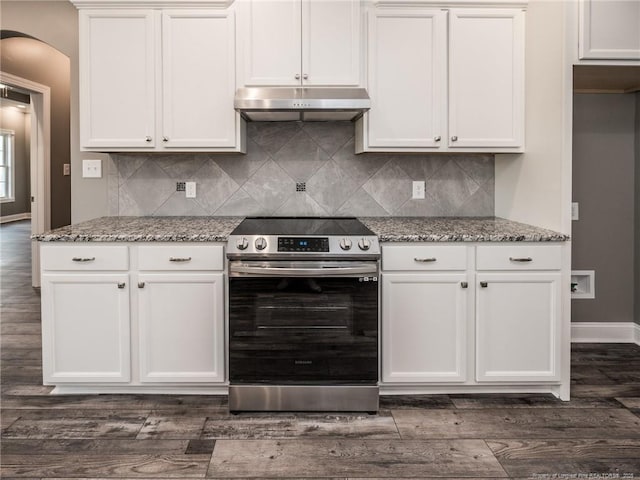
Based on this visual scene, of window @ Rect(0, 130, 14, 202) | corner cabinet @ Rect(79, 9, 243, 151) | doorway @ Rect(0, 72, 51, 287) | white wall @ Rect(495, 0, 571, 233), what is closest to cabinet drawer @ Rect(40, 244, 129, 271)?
corner cabinet @ Rect(79, 9, 243, 151)

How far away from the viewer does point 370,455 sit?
212 cm

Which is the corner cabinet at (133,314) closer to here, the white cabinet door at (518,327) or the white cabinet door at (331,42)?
the white cabinet door at (331,42)

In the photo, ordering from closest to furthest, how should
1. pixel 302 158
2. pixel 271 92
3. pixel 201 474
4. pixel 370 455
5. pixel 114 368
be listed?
pixel 201 474
pixel 370 455
pixel 114 368
pixel 271 92
pixel 302 158

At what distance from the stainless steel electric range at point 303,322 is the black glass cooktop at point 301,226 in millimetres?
94

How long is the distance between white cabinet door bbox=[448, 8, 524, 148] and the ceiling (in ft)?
1.17

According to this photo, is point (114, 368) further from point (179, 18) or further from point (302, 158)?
point (179, 18)

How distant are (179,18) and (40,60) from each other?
10.8 ft

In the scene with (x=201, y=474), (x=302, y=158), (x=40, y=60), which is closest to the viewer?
(x=201, y=474)

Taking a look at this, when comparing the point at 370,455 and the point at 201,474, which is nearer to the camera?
the point at 201,474

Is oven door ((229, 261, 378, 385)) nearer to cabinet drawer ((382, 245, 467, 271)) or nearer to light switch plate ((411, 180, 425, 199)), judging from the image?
cabinet drawer ((382, 245, 467, 271))

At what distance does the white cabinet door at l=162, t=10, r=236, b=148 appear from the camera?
296 centimetres

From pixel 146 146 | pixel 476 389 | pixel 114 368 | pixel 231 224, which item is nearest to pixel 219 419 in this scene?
pixel 114 368

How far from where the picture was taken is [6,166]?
1173cm

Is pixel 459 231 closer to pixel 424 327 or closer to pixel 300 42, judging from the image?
pixel 424 327
